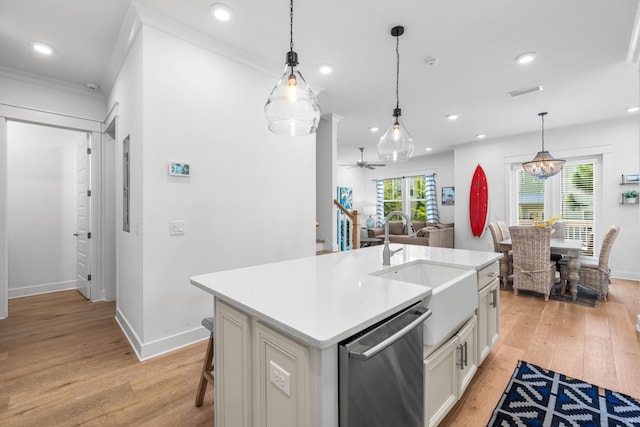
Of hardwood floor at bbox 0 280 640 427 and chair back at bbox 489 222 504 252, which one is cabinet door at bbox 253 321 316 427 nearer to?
hardwood floor at bbox 0 280 640 427

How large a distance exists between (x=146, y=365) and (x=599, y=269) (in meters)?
5.39

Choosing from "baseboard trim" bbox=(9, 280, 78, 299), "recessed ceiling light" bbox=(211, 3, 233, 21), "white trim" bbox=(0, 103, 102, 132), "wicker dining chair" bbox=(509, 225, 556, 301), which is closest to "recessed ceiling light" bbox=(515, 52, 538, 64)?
"wicker dining chair" bbox=(509, 225, 556, 301)

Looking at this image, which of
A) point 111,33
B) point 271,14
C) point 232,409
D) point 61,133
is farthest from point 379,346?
point 61,133

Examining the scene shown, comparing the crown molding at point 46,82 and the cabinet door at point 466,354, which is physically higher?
the crown molding at point 46,82

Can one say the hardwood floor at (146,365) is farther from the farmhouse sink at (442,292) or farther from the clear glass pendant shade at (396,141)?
the clear glass pendant shade at (396,141)

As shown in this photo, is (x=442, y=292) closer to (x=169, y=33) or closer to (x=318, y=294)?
(x=318, y=294)

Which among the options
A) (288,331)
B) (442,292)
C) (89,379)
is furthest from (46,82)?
(442,292)

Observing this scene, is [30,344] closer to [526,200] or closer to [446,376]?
[446,376]

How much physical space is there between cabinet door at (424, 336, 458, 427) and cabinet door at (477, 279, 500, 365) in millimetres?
540

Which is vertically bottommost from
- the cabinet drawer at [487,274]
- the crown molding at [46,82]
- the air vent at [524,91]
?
the cabinet drawer at [487,274]

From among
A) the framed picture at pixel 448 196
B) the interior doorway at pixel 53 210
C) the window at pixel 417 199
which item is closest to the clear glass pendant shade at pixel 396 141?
the interior doorway at pixel 53 210

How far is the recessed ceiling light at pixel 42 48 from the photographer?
2.72 metres

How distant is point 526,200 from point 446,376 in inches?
232

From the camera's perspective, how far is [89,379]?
2.09 meters
